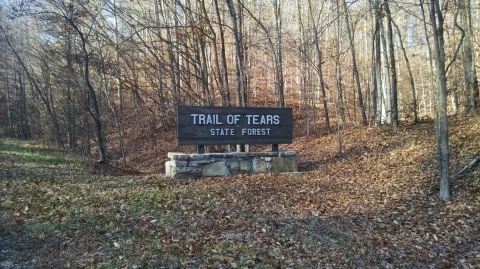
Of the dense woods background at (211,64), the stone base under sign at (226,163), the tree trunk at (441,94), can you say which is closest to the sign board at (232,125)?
the stone base under sign at (226,163)

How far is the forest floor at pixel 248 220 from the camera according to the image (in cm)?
552

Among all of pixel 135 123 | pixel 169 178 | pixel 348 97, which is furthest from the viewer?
pixel 348 97

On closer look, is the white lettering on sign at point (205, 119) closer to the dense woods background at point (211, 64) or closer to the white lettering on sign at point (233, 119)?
the white lettering on sign at point (233, 119)

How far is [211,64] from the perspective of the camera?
69.1 ft

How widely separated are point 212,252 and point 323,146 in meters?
11.5

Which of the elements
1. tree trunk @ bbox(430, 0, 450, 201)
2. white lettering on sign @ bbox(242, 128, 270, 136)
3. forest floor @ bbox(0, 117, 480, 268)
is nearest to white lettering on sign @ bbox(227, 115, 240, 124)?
white lettering on sign @ bbox(242, 128, 270, 136)

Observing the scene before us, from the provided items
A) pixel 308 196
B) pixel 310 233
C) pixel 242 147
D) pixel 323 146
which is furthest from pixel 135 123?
pixel 310 233

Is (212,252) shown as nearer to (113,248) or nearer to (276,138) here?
(113,248)

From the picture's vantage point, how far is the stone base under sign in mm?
10586

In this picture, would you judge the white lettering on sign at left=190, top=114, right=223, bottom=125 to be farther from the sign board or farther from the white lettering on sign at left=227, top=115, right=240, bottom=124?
the white lettering on sign at left=227, top=115, right=240, bottom=124

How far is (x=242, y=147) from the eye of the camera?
1236cm

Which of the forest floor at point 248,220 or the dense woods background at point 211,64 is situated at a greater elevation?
the dense woods background at point 211,64

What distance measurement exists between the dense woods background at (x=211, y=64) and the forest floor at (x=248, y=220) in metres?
1.43

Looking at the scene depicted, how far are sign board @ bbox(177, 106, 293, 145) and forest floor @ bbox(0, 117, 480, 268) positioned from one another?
120cm
